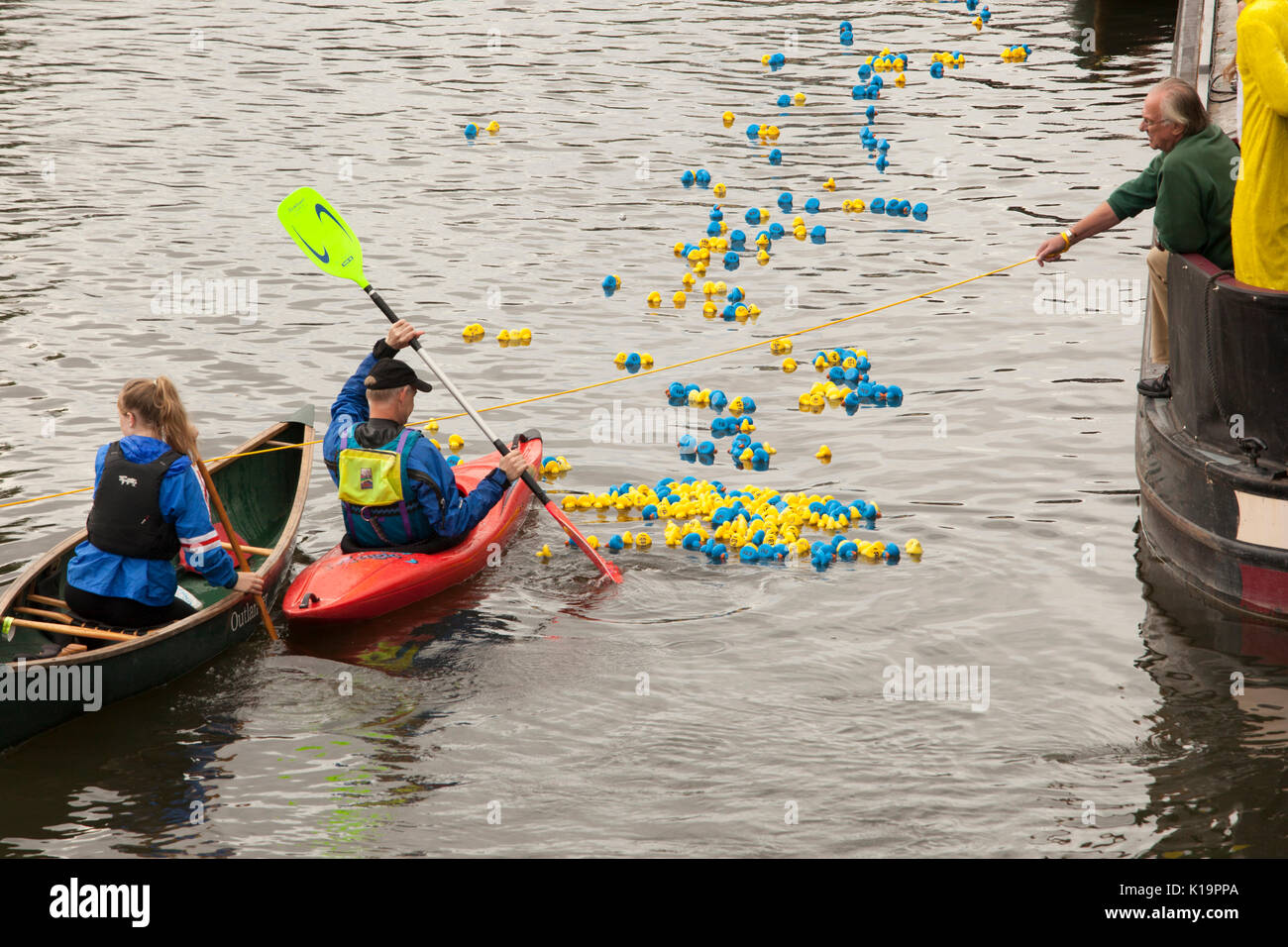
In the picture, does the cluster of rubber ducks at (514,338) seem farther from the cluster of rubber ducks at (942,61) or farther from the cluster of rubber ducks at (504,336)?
the cluster of rubber ducks at (942,61)

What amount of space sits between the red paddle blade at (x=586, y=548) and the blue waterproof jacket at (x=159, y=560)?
89.8 inches

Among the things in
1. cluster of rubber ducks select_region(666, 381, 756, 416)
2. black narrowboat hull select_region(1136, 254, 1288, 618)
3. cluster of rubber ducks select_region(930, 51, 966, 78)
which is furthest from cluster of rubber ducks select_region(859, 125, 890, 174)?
black narrowboat hull select_region(1136, 254, 1288, 618)

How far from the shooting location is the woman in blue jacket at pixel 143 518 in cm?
724

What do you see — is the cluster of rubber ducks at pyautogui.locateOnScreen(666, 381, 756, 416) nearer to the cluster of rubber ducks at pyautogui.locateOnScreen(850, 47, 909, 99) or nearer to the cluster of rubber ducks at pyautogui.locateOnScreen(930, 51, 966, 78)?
the cluster of rubber ducks at pyautogui.locateOnScreen(850, 47, 909, 99)

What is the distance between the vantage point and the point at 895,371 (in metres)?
12.1

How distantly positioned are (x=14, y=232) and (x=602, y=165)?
273 inches

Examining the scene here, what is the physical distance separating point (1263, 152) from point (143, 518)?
6206 millimetres

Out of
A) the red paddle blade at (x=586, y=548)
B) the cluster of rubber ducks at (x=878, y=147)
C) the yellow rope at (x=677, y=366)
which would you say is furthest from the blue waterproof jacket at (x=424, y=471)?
the cluster of rubber ducks at (x=878, y=147)

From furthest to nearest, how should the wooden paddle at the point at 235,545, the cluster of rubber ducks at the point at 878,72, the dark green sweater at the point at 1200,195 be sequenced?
1. the cluster of rubber ducks at the point at 878,72
2. the wooden paddle at the point at 235,545
3. the dark green sweater at the point at 1200,195

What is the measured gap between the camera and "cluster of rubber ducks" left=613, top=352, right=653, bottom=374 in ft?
40.0

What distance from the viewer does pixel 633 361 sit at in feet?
40.0

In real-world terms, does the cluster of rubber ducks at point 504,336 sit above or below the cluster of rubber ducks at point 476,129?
below
